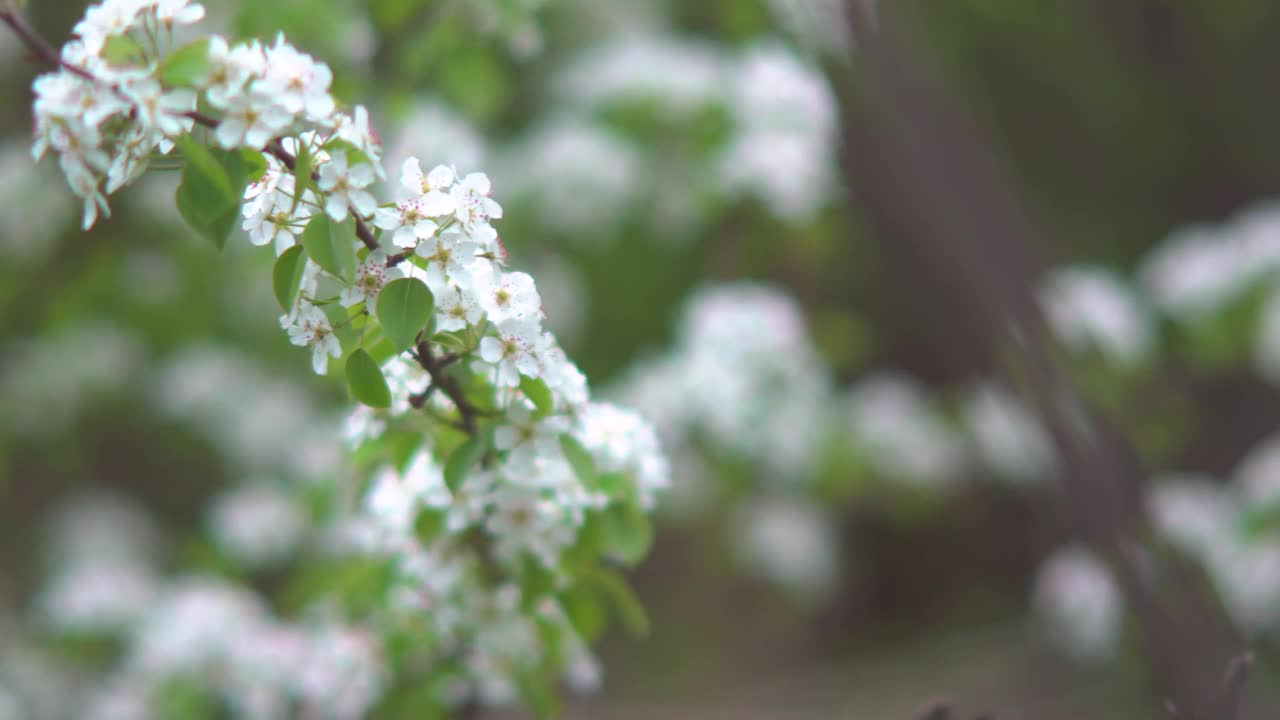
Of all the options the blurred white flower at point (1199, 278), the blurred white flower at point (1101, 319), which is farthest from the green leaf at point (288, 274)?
the blurred white flower at point (1199, 278)

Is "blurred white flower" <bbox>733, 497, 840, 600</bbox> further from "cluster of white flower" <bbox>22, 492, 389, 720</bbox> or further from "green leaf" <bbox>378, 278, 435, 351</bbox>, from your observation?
"green leaf" <bbox>378, 278, 435, 351</bbox>

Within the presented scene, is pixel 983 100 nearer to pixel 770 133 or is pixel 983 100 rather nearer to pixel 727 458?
pixel 770 133

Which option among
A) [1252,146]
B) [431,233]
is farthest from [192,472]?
[1252,146]


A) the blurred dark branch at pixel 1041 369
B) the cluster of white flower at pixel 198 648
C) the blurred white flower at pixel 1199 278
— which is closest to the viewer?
the blurred dark branch at pixel 1041 369

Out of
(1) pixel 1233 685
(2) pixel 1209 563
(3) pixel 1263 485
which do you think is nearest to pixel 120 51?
(1) pixel 1233 685

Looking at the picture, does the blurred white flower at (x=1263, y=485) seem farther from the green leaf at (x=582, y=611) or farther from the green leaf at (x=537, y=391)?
the green leaf at (x=537, y=391)

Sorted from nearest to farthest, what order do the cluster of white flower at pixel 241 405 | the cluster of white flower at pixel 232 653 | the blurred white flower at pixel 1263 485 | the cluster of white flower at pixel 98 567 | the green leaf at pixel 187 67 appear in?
the green leaf at pixel 187 67
the cluster of white flower at pixel 232 653
the blurred white flower at pixel 1263 485
the cluster of white flower at pixel 98 567
the cluster of white flower at pixel 241 405

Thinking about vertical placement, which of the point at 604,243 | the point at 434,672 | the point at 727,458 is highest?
the point at 604,243
